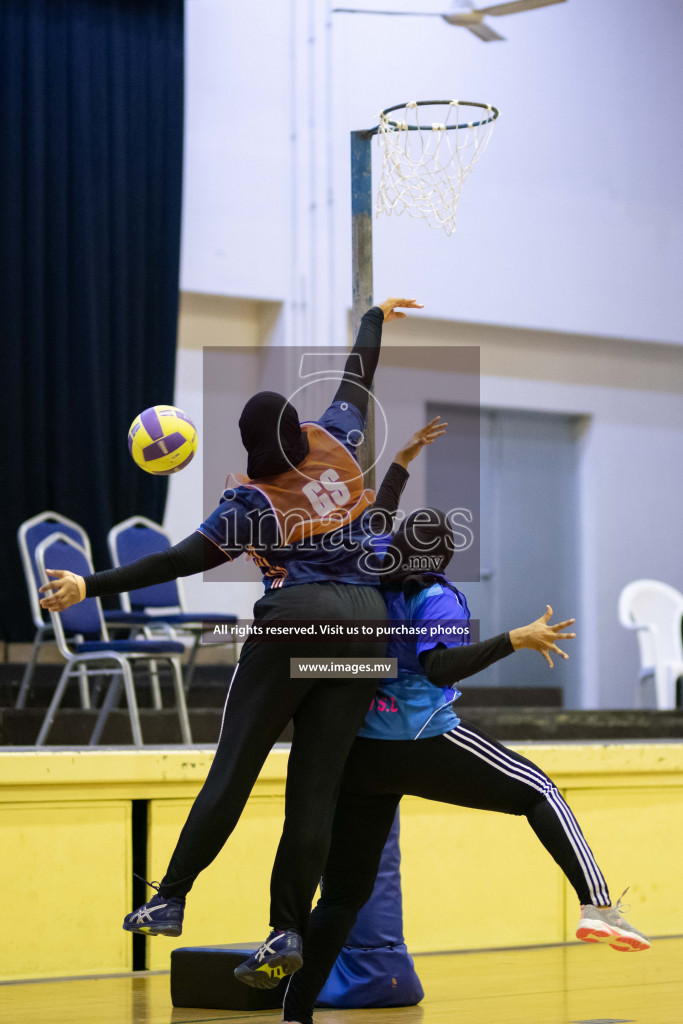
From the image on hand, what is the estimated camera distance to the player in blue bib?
2.39 metres

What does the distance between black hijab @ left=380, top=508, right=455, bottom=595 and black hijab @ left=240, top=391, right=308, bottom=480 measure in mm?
292

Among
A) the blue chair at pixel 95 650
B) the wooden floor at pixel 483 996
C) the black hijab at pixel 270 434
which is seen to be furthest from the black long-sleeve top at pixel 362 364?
the blue chair at pixel 95 650

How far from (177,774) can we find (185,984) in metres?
0.62

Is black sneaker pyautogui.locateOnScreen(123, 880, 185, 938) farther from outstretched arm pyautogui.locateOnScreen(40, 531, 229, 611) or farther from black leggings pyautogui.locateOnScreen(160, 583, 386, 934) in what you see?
outstretched arm pyautogui.locateOnScreen(40, 531, 229, 611)

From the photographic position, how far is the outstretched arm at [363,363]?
2843mm

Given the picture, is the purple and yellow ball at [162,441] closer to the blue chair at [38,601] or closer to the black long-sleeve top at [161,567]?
the black long-sleeve top at [161,567]

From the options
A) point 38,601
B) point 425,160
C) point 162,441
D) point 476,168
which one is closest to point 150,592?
point 38,601

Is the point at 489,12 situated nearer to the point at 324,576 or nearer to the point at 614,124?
the point at 614,124

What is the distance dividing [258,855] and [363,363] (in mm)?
1499

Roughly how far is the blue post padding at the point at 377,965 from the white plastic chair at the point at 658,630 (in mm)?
3861

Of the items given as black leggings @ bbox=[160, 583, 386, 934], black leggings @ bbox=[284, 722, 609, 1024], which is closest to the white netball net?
black leggings @ bbox=[160, 583, 386, 934]

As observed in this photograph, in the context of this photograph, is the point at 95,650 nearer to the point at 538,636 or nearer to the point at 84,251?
the point at 84,251

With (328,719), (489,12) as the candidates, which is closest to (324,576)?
(328,719)

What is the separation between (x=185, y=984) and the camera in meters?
2.86
